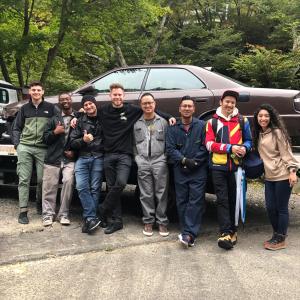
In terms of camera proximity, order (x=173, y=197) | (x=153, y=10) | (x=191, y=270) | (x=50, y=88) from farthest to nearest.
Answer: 1. (x=50, y=88)
2. (x=153, y=10)
3. (x=173, y=197)
4. (x=191, y=270)

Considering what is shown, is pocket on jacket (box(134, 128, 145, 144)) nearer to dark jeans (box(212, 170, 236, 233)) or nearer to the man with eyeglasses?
the man with eyeglasses

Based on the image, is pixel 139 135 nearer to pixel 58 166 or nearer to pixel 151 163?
pixel 151 163

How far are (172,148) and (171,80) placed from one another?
4.96 feet

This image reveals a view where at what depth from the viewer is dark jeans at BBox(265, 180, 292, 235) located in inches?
200

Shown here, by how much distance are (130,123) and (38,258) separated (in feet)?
6.74

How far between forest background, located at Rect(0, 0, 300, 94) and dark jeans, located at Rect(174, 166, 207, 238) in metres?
7.61

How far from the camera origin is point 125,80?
6789 mm

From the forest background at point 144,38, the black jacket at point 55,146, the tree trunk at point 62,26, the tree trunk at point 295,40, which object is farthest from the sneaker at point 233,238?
the tree trunk at point 295,40

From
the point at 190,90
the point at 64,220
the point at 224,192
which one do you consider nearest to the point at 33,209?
the point at 64,220

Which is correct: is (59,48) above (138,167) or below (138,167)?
above

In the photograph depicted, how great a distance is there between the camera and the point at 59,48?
13305mm

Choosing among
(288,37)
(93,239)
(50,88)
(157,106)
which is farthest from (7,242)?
(288,37)

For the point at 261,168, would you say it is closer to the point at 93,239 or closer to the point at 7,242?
the point at 93,239

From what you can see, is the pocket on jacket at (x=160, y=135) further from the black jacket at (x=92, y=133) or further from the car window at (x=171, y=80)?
the car window at (x=171, y=80)
